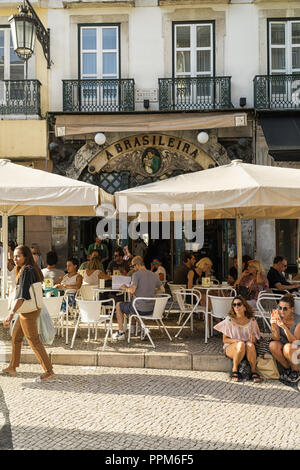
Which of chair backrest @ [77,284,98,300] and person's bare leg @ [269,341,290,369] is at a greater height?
chair backrest @ [77,284,98,300]

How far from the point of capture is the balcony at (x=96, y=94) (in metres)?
14.0

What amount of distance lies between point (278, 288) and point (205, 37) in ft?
29.5

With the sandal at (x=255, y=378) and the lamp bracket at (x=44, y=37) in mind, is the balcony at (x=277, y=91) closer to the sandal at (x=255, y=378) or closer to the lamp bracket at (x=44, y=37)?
the lamp bracket at (x=44, y=37)

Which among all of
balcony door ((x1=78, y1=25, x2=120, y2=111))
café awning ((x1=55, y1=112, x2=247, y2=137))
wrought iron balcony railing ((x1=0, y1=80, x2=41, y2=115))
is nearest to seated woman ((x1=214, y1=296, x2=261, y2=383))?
café awning ((x1=55, y1=112, x2=247, y2=137))

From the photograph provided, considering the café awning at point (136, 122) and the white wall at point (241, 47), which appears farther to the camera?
the white wall at point (241, 47)

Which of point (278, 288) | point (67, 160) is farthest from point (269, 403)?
point (67, 160)

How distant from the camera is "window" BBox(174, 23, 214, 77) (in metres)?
14.2

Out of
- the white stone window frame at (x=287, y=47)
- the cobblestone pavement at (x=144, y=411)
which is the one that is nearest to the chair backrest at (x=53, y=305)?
the cobblestone pavement at (x=144, y=411)

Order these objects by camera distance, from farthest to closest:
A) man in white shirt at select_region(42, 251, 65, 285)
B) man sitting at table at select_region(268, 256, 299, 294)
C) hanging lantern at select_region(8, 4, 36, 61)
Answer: hanging lantern at select_region(8, 4, 36, 61) → man in white shirt at select_region(42, 251, 65, 285) → man sitting at table at select_region(268, 256, 299, 294)

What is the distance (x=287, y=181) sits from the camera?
6.79m

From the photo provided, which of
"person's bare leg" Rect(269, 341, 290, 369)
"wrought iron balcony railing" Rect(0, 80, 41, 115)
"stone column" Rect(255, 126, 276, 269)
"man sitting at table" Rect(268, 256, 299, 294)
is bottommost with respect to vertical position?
"person's bare leg" Rect(269, 341, 290, 369)

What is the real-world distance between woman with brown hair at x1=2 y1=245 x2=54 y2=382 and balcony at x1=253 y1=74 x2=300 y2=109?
999cm

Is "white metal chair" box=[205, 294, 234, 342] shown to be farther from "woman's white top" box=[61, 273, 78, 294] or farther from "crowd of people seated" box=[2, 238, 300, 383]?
"woman's white top" box=[61, 273, 78, 294]

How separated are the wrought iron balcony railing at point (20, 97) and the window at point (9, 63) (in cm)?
40
